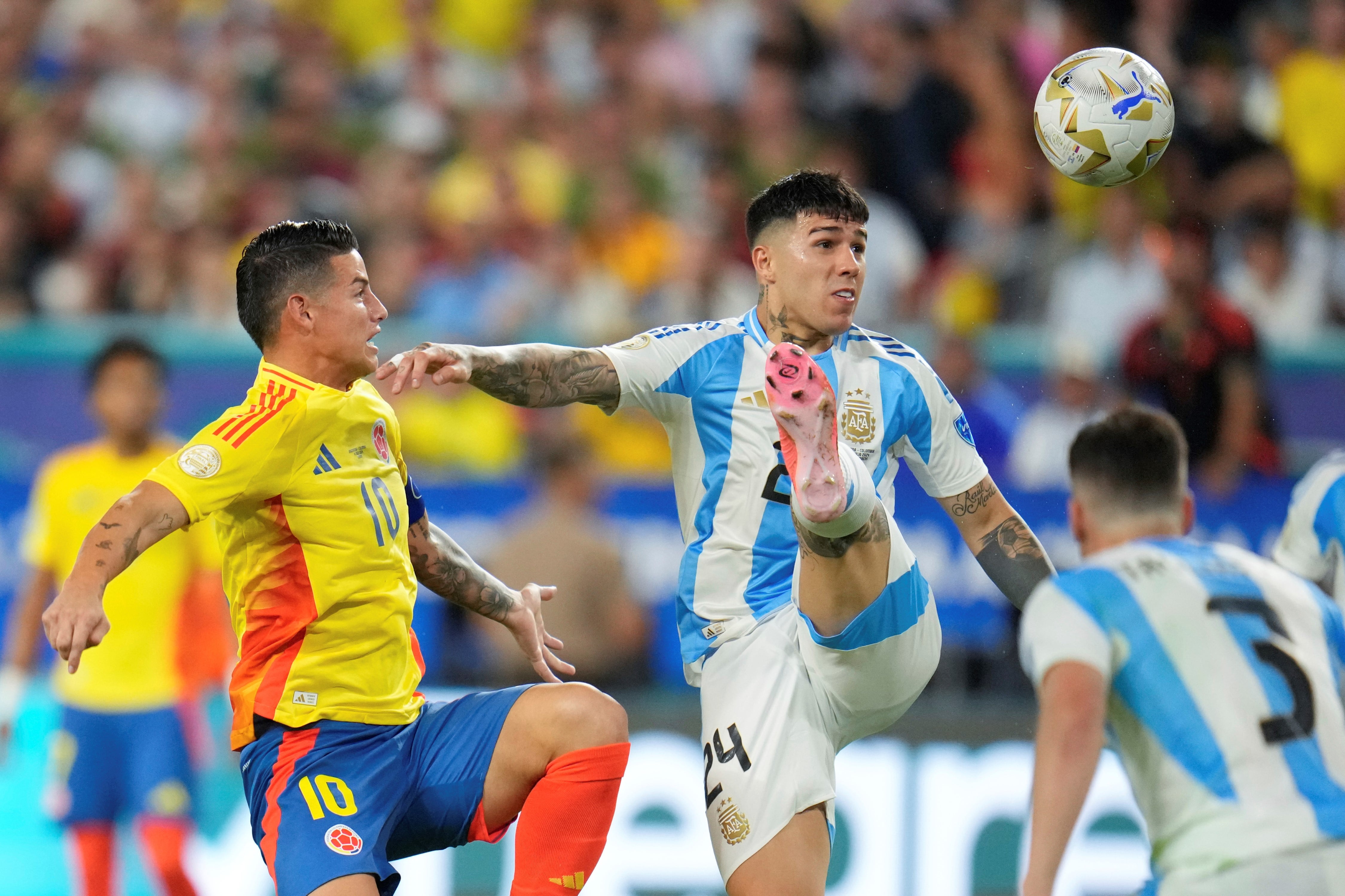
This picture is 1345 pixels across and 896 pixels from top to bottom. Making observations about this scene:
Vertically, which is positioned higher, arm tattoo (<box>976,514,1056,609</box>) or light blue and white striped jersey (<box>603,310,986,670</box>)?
light blue and white striped jersey (<box>603,310,986,670</box>)

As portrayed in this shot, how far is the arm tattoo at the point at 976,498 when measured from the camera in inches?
198

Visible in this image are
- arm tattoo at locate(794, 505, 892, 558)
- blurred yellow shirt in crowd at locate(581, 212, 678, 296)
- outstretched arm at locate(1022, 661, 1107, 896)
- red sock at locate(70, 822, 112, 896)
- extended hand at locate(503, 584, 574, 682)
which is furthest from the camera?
blurred yellow shirt in crowd at locate(581, 212, 678, 296)

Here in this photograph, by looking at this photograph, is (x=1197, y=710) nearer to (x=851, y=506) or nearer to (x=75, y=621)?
(x=851, y=506)

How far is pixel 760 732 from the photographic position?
15.4 ft

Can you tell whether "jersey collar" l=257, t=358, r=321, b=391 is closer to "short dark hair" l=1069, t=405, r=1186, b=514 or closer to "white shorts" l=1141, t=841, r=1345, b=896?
"short dark hair" l=1069, t=405, r=1186, b=514

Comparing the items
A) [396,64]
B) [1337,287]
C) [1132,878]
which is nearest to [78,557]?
[1132,878]

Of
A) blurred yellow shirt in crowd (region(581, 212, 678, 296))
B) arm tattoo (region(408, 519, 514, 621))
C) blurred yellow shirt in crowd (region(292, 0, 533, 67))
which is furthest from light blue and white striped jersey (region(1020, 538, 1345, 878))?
blurred yellow shirt in crowd (region(292, 0, 533, 67))

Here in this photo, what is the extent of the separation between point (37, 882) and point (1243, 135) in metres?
8.61

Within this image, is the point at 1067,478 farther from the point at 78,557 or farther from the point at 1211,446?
the point at 78,557

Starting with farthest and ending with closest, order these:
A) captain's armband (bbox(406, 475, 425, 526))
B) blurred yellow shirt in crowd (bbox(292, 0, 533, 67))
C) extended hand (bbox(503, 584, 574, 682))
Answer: blurred yellow shirt in crowd (bbox(292, 0, 533, 67)), extended hand (bbox(503, 584, 574, 682)), captain's armband (bbox(406, 475, 425, 526))

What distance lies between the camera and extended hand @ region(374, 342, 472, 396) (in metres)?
4.23

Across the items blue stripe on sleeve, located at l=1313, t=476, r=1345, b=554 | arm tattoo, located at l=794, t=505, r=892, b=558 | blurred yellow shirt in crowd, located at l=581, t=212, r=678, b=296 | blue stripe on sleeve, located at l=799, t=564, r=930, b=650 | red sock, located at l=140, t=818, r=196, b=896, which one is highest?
blurred yellow shirt in crowd, located at l=581, t=212, r=678, b=296

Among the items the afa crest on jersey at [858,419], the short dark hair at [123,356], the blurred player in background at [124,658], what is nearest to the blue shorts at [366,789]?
the afa crest on jersey at [858,419]

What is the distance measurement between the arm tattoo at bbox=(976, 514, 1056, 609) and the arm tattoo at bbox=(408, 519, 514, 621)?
1.51 metres
